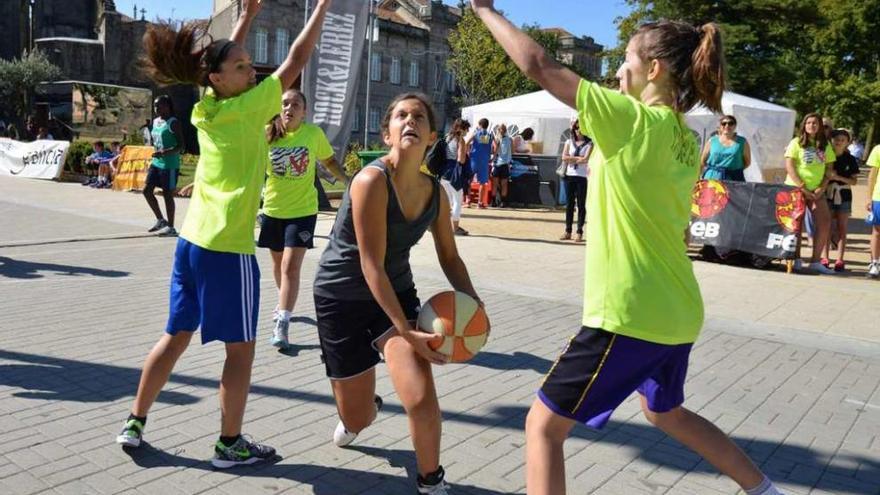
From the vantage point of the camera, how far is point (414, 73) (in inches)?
2362

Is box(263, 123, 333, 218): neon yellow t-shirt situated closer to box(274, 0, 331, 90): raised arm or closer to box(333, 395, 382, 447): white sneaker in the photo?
box(274, 0, 331, 90): raised arm

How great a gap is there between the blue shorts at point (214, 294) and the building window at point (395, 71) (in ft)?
182

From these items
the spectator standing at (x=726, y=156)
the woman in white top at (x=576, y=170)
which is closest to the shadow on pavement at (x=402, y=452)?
the spectator standing at (x=726, y=156)

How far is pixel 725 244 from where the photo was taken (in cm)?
1084

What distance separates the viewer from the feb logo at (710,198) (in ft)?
35.9

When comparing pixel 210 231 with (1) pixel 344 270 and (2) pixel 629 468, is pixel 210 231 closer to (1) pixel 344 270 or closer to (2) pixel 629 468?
(1) pixel 344 270

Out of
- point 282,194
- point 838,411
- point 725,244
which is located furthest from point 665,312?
point 725,244

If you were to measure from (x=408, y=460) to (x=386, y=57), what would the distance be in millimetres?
55850

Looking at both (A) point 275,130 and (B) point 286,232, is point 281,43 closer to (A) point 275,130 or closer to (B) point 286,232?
(A) point 275,130

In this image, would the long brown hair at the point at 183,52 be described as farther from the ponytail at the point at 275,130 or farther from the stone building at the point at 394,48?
the stone building at the point at 394,48

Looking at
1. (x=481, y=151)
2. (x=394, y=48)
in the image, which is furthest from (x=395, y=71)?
(x=481, y=151)

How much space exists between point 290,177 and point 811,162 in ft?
25.7

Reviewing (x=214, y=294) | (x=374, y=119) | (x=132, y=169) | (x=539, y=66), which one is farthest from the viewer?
(x=374, y=119)

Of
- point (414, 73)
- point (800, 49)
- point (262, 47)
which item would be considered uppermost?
point (800, 49)
